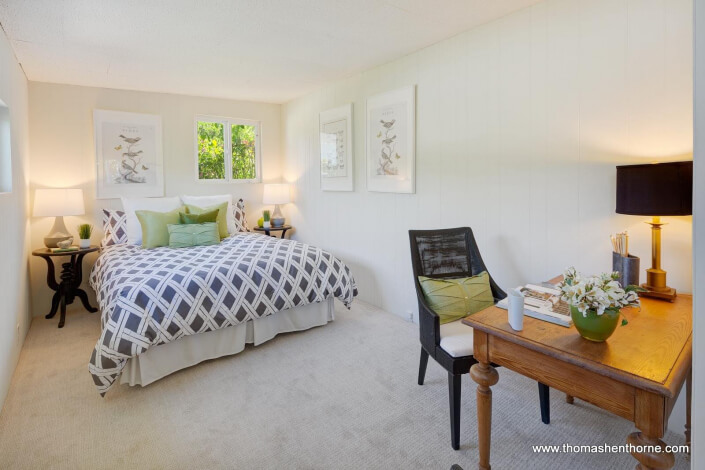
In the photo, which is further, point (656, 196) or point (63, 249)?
point (63, 249)

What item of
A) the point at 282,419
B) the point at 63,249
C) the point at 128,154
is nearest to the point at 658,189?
the point at 282,419

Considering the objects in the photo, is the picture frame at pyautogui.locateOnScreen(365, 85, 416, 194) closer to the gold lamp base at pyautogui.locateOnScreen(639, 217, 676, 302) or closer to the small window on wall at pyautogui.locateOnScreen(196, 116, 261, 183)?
the gold lamp base at pyautogui.locateOnScreen(639, 217, 676, 302)

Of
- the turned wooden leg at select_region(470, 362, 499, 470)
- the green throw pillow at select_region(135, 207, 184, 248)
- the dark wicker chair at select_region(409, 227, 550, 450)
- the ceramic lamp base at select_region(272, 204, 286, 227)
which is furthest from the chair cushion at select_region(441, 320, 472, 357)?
the ceramic lamp base at select_region(272, 204, 286, 227)

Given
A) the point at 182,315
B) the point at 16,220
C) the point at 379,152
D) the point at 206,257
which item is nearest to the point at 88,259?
the point at 16,220

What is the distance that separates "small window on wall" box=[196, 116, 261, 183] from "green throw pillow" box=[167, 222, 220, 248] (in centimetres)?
126

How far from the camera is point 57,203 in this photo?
3.74 meters

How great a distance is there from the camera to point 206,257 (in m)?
3.23

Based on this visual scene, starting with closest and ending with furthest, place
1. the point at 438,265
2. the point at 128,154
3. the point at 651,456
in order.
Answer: the point at 651,456, the point at 438,265, the point at 128,154

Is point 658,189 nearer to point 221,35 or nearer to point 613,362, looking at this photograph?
point 613,362

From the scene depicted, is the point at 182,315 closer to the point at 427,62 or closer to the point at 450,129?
the point at 450,129

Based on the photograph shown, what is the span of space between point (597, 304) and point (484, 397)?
1.99ft

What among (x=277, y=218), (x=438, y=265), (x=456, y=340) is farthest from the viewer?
(x=277, y=218)

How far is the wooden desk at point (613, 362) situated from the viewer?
115 centimetres

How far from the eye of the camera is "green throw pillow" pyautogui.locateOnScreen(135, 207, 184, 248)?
3801mm
